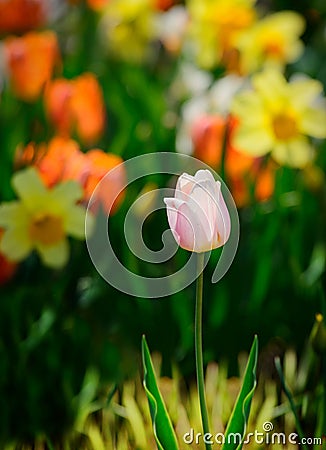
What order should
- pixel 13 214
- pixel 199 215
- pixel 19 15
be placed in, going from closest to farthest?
1. pixel 199 215
2. pixel 13 214
3. pixel 19 15

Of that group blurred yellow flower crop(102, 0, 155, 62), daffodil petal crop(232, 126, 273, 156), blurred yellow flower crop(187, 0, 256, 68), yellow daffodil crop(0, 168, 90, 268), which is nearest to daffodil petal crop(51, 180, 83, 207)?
yellow daffodil crop(0, 168, 90, 268)

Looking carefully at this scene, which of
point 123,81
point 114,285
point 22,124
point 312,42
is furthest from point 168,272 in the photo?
point 312,42

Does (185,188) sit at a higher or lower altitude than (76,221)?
higher

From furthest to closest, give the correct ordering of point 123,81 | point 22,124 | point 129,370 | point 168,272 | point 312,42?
point 312,42 → point 123,81 → point 22,124 → point 168,272 → point 129,370

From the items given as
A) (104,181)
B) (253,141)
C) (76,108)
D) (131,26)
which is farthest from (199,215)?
(131,26)

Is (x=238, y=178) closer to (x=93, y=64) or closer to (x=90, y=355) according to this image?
(x=90, y=355)

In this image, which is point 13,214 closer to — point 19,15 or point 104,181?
point 104,181

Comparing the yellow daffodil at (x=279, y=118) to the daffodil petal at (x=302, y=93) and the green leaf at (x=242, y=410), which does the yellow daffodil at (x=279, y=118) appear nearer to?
the daffodil petal at (x=302, y=93)
